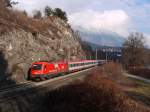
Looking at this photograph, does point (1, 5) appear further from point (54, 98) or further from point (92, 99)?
point (92, 99)

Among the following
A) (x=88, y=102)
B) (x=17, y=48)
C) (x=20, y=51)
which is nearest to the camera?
(x=88, y=102)

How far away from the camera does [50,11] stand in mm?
105188

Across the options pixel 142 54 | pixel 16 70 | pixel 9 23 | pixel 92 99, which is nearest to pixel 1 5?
pixel 9 23

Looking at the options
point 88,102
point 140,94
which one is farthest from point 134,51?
point 88,102

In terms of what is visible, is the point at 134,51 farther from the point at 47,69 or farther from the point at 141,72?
the point at 47,69

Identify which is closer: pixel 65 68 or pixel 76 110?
pixel 76 110

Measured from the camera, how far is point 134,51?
111000 mm

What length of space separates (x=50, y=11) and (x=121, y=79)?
5515 centimetres

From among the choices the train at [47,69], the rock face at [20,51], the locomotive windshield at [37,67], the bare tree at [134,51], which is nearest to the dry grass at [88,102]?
the rock face at [20,51]

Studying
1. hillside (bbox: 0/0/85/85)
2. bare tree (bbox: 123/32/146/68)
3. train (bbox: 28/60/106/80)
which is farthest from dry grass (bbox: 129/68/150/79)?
hillside (bbox: 0/0/85/85)

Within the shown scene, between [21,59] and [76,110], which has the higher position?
[21,59]

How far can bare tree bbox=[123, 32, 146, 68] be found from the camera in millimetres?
110000

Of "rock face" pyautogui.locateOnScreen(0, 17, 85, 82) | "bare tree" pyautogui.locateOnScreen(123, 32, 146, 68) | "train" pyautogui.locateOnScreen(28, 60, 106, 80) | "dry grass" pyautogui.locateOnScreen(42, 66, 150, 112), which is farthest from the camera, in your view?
"bare tree" pyautogui.locateOnScreen(123, 32, 146, 68)

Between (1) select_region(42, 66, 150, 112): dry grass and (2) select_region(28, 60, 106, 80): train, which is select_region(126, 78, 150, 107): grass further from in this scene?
(1) select_region(42, 66, 150, 112): dry grass
